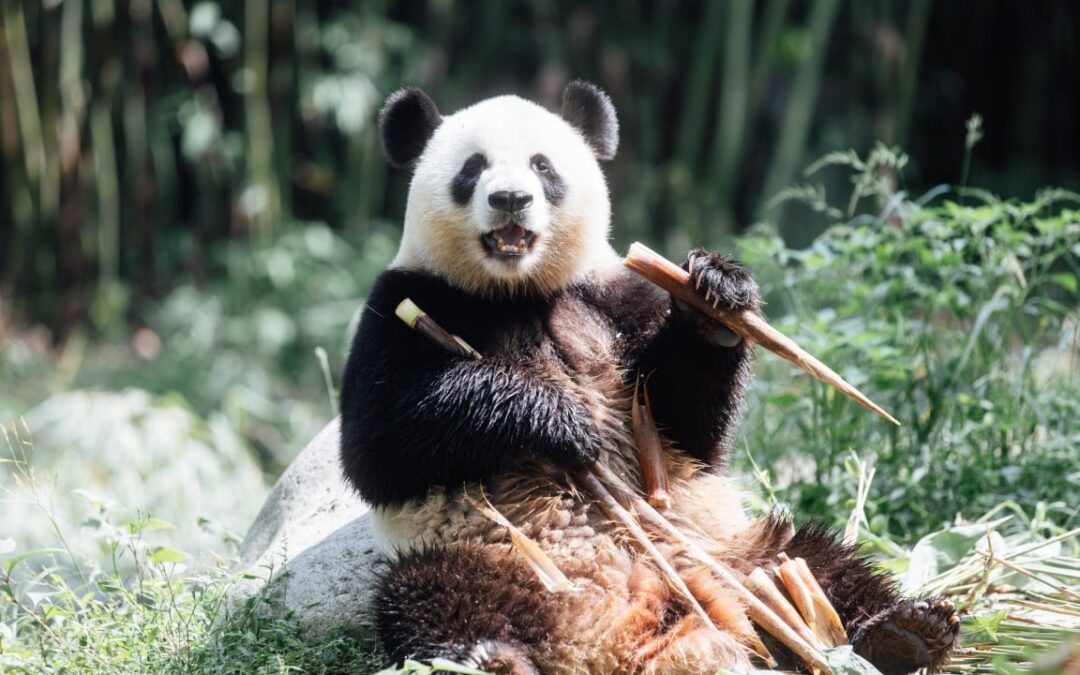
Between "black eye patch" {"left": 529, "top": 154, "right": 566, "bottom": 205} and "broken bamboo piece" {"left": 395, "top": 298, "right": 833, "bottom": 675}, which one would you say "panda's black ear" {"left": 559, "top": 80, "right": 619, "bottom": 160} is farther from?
"broken bamboo piece" {"left": 395, "top": 298, "right": 833, "bottom": 675}

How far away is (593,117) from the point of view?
11.6ft

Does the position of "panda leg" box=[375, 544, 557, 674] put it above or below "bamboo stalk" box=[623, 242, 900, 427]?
below

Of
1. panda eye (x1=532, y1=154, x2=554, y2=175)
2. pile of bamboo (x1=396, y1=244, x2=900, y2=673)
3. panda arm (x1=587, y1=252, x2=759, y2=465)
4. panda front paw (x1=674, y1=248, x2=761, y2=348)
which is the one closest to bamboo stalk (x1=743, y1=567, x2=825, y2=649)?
pile of bamboo (x1=396, y1=244, x2=900, y2=673)

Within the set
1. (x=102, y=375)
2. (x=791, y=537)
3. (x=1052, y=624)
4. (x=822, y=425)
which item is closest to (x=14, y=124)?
(x=102, y=375)

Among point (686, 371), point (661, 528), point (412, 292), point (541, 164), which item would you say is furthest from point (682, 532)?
point (541, 164)

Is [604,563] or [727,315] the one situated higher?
[727,315]

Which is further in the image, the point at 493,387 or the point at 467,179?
the point at 467,179

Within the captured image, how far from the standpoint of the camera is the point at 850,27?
8359mm

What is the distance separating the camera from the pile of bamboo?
2.84m

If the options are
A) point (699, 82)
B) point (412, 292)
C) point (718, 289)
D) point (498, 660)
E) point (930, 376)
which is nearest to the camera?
point (498, 660)

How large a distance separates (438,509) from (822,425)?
1.62 meters

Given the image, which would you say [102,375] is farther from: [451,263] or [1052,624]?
[1052,624]

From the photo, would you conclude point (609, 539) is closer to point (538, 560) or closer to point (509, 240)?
point (538, 560)

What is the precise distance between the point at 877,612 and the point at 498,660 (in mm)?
953
